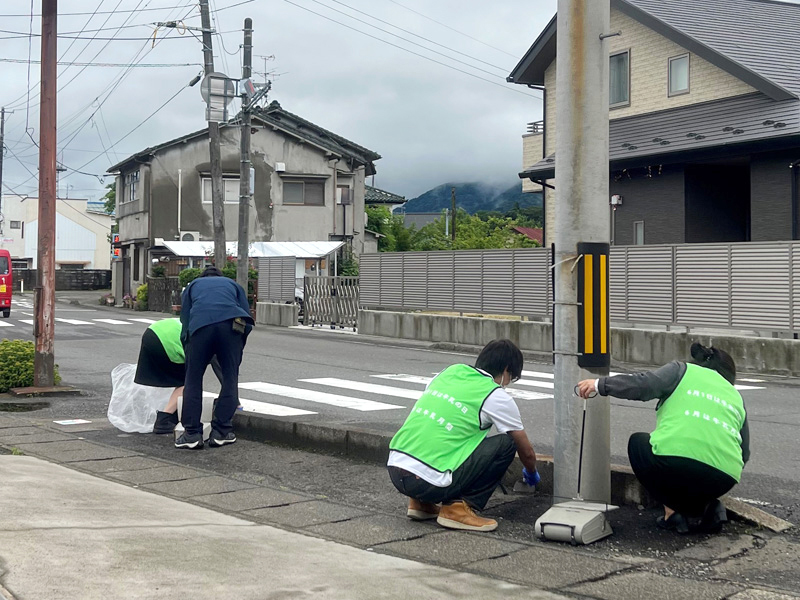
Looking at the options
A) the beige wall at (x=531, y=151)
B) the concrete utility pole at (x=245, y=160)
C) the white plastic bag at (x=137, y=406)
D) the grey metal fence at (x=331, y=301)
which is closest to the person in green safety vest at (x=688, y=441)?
the white plastic bag at (x=137, y=406)

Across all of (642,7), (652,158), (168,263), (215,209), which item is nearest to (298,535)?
(652,158)

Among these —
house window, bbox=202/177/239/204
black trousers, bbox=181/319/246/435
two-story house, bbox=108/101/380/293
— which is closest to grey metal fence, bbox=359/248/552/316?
black trousers, bbox=181/319/246/435

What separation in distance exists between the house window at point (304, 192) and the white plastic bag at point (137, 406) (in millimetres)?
34654

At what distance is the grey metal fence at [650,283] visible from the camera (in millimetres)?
15219

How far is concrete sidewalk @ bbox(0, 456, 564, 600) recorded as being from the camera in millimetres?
4098

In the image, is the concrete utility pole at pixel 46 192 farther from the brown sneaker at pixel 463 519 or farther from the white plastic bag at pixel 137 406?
the brown sneaker at pixel 463 519

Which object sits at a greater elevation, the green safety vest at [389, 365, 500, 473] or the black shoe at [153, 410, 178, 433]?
the green safety vest at [389, 365, 500, 473]

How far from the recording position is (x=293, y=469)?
303 inches

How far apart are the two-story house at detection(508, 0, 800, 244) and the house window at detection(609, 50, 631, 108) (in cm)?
3

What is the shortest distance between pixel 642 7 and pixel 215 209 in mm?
14374

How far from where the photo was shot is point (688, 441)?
17.1 ft

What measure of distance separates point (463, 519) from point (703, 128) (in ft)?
60.2

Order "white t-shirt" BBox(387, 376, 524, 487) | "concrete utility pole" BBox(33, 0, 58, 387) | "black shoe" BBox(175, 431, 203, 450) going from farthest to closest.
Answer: "concrete utility pole" BBox(33, 0, 58, 387), "black shoe" BBox(175, 431, 203, 450), "white t-shirt" BBox(387, 376, 524, 487)

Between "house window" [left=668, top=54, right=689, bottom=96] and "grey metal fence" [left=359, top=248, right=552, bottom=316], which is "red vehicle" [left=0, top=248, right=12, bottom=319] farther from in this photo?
"house window" [left=668, top=54, right=689, bottom=96]
